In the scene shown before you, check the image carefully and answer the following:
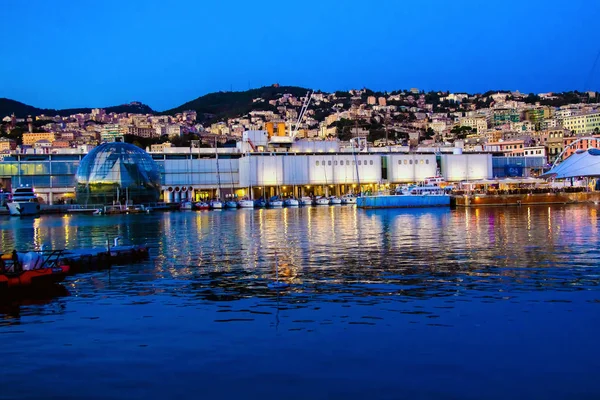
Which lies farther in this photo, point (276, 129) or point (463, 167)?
point (276, 129)

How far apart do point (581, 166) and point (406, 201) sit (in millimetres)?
33667

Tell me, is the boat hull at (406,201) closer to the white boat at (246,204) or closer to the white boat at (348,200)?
the white boat at (348,200)

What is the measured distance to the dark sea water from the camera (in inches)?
460

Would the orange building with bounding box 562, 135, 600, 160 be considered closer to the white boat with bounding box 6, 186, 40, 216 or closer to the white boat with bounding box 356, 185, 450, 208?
the white boat with bounding box 356, 185, 450, 208

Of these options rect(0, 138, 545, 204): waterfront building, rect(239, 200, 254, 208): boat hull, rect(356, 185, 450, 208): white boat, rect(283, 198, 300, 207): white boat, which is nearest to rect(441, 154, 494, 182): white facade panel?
rect(0, 138, 545, 204): waterfront building

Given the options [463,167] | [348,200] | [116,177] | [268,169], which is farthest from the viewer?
[463,167]

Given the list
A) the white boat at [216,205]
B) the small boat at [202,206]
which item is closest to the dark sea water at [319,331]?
the small boat at [202,206]

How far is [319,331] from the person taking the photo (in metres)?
15.4

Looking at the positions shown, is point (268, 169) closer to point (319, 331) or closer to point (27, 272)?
point (27, 272)

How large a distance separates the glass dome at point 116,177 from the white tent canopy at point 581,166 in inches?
2847

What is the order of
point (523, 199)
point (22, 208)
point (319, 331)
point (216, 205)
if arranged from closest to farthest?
point (319, 331) < point (523, 199) < point (22, 208) < point (216, 205)

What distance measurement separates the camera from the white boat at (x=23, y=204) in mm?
107438

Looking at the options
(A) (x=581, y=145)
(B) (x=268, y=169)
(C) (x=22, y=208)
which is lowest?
(C) (x=22, y=208)

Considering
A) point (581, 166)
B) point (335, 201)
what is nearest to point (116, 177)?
point (335, 201)
